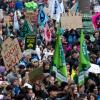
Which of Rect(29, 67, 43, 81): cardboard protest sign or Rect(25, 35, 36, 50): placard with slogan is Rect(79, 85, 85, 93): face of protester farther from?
Rect(25, 35, 36, 50): placard with slogan

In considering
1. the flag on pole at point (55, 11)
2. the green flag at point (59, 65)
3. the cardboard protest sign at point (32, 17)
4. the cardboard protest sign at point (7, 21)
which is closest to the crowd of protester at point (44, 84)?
the green flag at point (59, 65)

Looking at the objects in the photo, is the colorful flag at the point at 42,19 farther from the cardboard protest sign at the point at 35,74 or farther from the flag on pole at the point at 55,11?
the cardboard protest sign at the point at 35,74

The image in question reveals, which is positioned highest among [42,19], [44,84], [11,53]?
[11,53]

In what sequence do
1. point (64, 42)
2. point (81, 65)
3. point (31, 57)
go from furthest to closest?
point (64, 42), point (31, 57), point (81, 65)

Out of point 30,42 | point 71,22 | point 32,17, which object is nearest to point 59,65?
point 30,42

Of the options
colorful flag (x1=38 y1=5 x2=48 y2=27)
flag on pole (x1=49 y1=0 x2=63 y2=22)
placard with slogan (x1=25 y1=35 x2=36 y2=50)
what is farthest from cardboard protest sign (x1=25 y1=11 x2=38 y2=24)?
placard with slogan (x1=25 y1=35 x2=36 y2=50)

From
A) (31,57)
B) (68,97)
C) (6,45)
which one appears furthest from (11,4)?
(68,97)

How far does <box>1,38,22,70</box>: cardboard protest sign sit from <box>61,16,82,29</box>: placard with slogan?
6775mm

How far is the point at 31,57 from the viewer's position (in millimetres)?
18156

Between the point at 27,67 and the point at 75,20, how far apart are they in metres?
5.75

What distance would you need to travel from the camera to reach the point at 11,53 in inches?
587

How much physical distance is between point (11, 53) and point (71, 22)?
701 centimetres

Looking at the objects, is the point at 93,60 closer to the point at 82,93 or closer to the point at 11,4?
the point at 82,93

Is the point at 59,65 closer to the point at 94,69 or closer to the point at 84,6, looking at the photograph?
the point at 94,69
